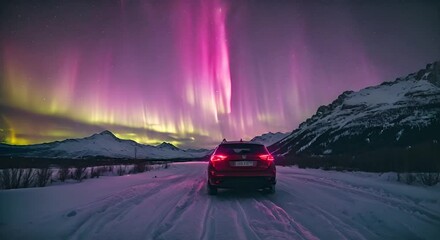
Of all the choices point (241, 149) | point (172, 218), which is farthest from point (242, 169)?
point (172, 218)

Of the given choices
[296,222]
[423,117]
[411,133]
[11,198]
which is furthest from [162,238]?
[423,117]

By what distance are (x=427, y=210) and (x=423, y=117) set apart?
194813 mm

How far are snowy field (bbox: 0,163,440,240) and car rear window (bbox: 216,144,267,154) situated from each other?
4.72ft

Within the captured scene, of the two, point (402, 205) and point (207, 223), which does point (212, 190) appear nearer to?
point (207, 223)

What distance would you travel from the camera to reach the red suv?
8914 millimetres

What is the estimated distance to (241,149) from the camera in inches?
375

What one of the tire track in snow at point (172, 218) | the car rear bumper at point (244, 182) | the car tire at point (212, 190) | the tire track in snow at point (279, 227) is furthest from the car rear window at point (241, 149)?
the tire track in snow at point (279, 227)

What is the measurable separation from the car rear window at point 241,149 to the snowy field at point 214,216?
1438mm

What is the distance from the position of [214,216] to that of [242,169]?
2.85m

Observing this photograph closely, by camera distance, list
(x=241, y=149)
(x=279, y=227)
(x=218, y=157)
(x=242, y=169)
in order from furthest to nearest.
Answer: (x=241, y=149)
(x=218, y=157)
(x=242, y=169)
(x=279, y=227)

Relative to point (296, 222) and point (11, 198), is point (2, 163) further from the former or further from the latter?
point (296, 222)

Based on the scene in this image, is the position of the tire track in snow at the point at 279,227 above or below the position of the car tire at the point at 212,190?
below

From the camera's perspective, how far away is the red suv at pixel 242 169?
29.2 ft

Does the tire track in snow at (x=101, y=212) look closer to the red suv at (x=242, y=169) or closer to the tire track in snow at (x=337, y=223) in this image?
the red suv at (x=242, y=169)
